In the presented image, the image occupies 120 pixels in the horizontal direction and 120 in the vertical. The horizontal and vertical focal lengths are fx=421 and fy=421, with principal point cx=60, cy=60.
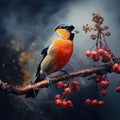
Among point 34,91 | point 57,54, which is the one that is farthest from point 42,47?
point 34,91

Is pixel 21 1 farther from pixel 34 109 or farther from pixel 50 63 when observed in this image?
pixel 34 109

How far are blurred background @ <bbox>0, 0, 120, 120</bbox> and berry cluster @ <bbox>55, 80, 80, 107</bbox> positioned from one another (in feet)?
0.14

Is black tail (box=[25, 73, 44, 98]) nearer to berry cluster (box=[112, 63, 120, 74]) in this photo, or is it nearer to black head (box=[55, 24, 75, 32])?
black head (box=[55, 24, 75, 32])

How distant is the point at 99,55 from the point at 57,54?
0.90ft

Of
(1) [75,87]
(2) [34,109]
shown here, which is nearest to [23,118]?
(2) [34,109]

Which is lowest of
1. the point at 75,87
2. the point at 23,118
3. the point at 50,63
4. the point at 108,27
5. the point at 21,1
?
the point at 23,118

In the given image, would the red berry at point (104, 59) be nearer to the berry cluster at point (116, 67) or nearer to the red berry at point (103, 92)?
the berry cluster at point (116, 67)

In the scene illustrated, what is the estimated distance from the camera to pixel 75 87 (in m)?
2.77

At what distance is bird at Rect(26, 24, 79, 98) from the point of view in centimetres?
276

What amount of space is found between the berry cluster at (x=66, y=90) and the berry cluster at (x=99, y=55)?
8.2 inches

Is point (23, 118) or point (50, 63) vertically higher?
point (50, 63)

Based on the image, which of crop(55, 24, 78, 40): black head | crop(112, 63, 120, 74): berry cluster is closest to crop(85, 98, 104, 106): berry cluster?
crop(112, 63, 120, 74): berry cluster

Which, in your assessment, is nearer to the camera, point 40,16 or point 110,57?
point 110,57

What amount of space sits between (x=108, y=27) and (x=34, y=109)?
75cm
